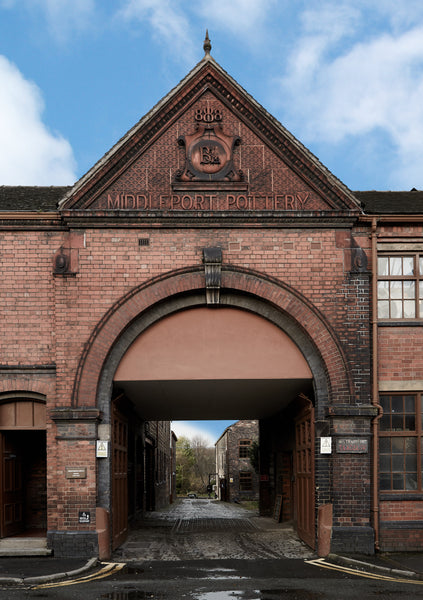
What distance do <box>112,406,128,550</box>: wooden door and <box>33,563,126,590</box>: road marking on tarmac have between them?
5.45 feet

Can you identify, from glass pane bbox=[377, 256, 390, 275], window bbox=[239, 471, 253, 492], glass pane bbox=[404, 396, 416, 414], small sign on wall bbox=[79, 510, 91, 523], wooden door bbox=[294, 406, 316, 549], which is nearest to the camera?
small sign on wall bbox=[79, 510, 91, 523]

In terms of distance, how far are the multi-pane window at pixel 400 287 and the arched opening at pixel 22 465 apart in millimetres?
7751

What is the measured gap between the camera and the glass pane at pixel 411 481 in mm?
14531

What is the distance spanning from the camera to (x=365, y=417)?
14250 mm

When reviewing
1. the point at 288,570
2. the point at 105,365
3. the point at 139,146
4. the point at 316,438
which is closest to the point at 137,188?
the point at 139,146

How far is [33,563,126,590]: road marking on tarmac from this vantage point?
1116cm

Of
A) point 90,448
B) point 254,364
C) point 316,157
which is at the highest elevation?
point 316,157

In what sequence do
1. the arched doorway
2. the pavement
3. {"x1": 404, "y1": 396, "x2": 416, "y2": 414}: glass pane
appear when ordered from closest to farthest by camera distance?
the pavement → the arched doorway → {"x1": 404, "y1": 396, "x2": 416, "y2": 414}: glass pane

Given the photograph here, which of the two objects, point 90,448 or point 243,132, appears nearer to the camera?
point 90,448

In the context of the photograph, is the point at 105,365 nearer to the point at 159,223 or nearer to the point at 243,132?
the point at 159,223

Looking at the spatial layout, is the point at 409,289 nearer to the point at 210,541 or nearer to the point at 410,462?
the point at 410,462

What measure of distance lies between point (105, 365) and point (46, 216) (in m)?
3.46

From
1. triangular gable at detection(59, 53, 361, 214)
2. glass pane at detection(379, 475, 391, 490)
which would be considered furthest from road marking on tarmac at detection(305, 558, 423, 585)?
triangular gable at detection(59, 53, 361, 214)

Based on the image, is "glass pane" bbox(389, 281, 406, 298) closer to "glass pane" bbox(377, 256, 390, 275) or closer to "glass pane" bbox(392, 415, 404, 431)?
"glass pane" bbox(377, 256, 390, 275)
